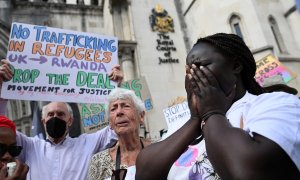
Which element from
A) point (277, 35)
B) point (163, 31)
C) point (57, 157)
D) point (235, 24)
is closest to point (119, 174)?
point (57, 157)

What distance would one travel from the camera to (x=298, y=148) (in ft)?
2.95

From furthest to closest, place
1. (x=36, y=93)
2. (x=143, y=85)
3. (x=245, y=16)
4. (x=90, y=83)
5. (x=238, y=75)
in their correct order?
(x=245, y=16), (x=143, y=85), (x=90, y=83), (x=36, y=93), (x=238, y=75)

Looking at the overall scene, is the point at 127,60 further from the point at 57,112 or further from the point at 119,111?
the point at 119,111

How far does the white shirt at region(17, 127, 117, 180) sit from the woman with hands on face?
151 cm

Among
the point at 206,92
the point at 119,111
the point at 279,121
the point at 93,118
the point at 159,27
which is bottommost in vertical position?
the point at 279,121

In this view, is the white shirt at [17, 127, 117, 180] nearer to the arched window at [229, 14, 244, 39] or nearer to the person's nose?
the person's nose

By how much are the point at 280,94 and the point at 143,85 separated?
4.97m

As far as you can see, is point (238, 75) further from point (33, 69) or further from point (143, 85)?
point (143, 85)

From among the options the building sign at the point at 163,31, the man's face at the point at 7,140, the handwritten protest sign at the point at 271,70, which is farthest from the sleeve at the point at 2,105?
the building sign at the point at 163,31

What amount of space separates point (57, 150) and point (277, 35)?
10.7 metres

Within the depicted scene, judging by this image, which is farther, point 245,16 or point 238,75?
point 245,16

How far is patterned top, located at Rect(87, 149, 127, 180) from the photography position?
222 centimetres

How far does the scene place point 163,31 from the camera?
11.3m

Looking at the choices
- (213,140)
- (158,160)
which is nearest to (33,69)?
(158,160)
